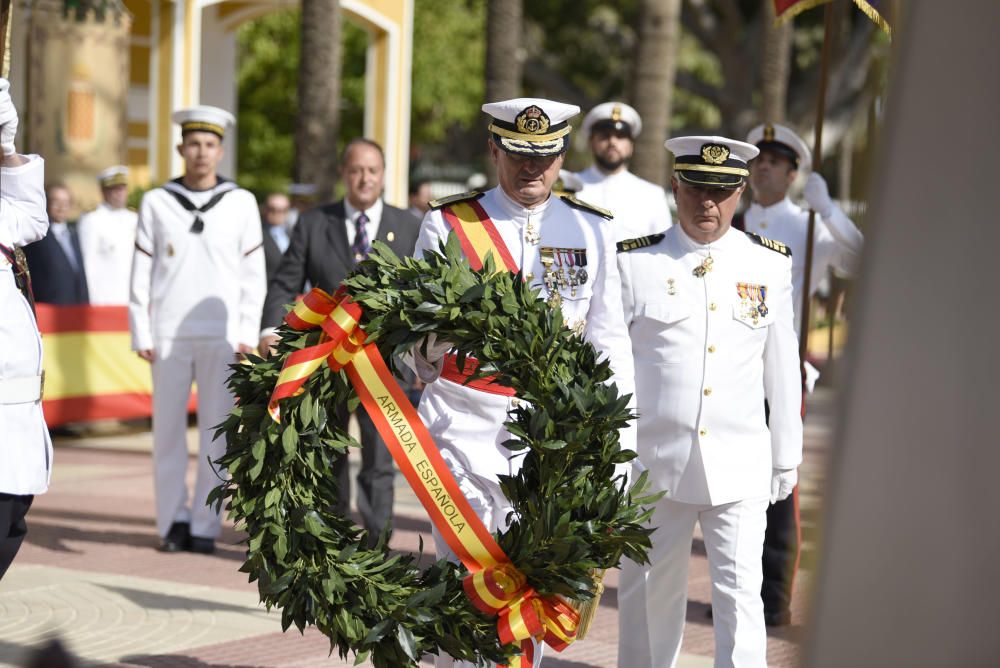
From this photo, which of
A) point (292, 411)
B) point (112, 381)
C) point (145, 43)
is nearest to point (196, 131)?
point (292, 411)

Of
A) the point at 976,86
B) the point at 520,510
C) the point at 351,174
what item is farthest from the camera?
the point at 351,174

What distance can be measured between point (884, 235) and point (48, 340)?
11504 millimetres

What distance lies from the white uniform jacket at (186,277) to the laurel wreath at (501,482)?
12.6 feet

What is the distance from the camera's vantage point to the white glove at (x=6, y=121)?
15.3 feet

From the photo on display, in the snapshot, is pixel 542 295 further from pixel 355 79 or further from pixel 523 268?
pixel 355 79

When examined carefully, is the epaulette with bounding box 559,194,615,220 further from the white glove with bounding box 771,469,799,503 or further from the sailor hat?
the sailor hat

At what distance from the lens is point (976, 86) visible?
4.02 feet

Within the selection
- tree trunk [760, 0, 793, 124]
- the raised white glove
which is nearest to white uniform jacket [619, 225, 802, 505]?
the raised white glove

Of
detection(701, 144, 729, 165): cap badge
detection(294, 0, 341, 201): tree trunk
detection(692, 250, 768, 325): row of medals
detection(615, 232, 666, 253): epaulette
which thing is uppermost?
detection(294, 0, 341, 201): tree trunk

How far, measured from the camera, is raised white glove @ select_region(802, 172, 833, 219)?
6.09m

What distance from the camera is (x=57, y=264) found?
1241cm

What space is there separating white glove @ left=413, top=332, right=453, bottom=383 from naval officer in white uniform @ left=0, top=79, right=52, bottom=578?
1.34 meters

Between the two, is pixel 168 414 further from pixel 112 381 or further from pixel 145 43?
pixel 145 43

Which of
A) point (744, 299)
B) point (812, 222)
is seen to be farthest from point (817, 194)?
point (744, 299)
